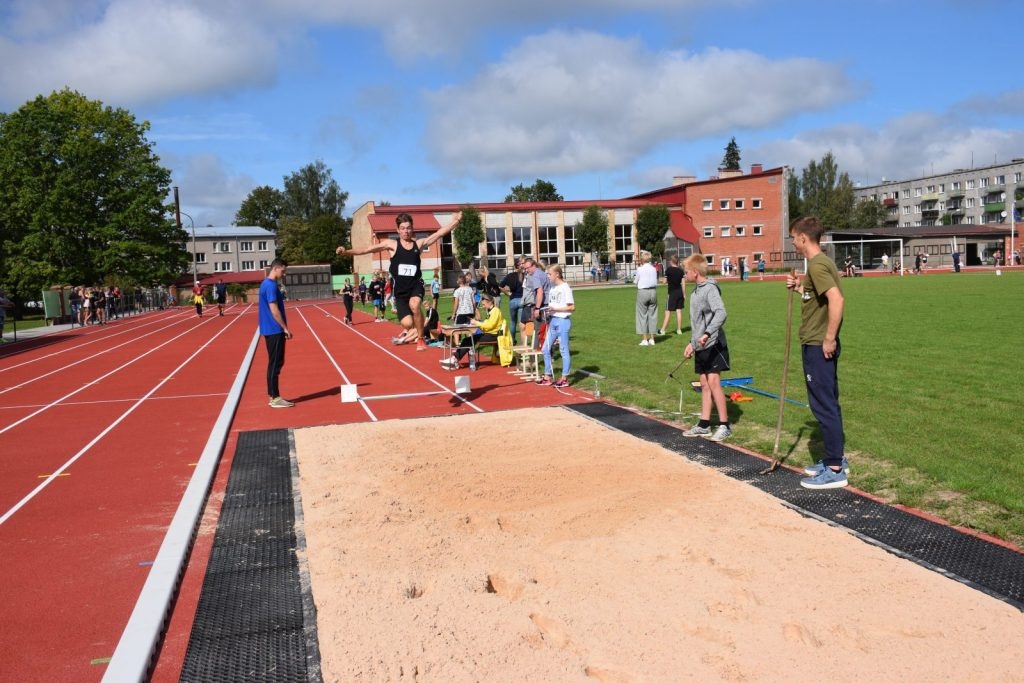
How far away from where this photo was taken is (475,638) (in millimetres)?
3740

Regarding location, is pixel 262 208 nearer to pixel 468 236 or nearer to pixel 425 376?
pixel 468 236

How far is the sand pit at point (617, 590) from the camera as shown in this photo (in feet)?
11.4

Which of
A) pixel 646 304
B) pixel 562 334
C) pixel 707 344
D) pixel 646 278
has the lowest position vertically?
pixel 562 334

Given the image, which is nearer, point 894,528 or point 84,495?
point 894,528

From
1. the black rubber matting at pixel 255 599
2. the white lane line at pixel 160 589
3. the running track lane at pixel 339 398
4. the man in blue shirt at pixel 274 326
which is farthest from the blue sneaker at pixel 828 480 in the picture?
the man in blue shirt at pixel 274 326

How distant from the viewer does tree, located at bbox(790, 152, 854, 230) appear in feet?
315

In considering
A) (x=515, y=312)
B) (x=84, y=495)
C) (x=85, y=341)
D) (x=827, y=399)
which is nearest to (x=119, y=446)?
(x=84, y=495)

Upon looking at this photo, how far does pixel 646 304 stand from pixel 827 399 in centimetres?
1015

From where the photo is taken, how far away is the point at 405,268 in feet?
30.9

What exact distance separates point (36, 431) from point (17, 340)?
21.4 meters

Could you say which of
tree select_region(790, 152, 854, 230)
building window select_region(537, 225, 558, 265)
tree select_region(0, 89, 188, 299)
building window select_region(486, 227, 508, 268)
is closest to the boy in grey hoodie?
tree select_region(0, 89, 188, 299)

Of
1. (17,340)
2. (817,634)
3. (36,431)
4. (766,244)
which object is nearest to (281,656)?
(817,634)

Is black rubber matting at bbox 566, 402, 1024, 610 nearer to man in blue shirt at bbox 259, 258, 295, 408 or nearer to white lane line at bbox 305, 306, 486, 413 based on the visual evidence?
white lane line at bbox 305, 306, 486, 413

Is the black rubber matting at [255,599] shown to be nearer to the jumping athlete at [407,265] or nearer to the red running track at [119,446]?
the red running track at [119,446]
